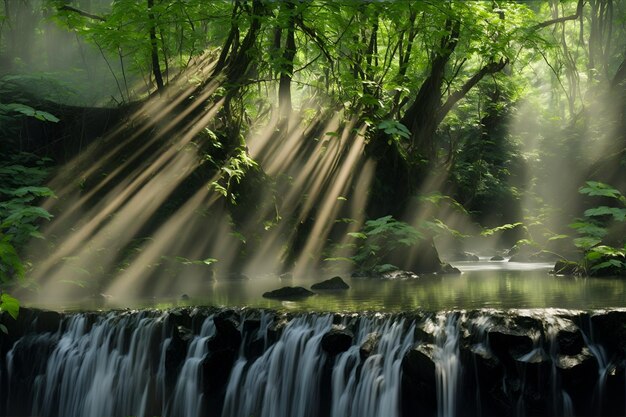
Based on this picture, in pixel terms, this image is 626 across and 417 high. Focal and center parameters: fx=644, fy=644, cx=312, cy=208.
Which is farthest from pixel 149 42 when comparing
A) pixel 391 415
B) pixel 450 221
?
pixel 450 221

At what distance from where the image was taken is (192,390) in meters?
10.4

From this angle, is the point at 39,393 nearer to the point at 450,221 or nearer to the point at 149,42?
the point at 149,42

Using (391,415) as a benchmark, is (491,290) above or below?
above

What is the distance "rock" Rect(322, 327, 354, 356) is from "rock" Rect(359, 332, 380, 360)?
268 mm

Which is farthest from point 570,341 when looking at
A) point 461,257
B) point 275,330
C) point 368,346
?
point 461,257

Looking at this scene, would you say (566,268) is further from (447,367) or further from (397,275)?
(447,367)

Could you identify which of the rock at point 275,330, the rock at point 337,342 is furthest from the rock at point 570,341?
the rock at point 275,330

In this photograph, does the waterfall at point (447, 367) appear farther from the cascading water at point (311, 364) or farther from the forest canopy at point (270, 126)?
the forest canopy at point (270, 126)

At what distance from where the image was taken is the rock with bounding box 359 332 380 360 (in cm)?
948

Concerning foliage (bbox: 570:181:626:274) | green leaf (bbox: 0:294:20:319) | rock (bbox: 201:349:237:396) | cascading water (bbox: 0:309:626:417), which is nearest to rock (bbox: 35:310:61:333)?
cascading water (bbox: 0:309:626:417)

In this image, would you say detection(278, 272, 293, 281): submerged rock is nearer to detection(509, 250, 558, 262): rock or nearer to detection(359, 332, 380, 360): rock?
detection(359, 332, 380, 360): rock

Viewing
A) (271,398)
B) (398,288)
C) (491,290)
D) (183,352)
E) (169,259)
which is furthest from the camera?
(169,259)

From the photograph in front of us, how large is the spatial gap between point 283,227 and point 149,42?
702 cm

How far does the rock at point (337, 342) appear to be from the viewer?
970cm
